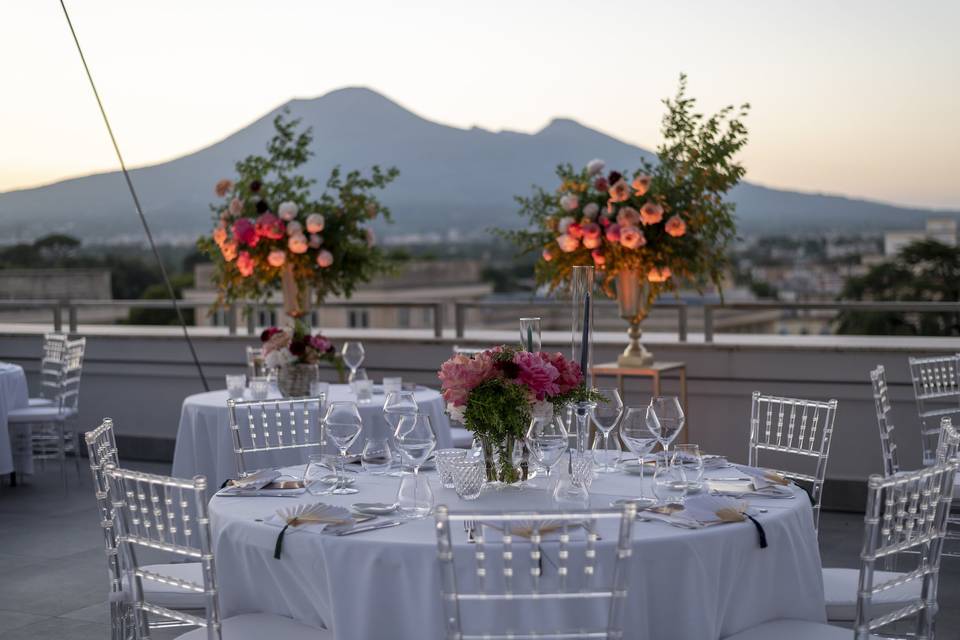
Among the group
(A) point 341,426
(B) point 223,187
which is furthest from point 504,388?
(B) point 223,187

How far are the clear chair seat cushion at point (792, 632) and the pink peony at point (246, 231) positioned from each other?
4.28m

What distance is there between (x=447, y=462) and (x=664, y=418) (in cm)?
61

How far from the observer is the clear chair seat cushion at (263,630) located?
269 cm

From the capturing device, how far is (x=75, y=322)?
843 centimetres

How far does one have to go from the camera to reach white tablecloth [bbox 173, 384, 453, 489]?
515 cm

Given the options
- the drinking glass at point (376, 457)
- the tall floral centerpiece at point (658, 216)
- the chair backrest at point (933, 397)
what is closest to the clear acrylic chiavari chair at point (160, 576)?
the drinking glass at point (376, 457)

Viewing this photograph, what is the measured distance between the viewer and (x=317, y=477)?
323 cm

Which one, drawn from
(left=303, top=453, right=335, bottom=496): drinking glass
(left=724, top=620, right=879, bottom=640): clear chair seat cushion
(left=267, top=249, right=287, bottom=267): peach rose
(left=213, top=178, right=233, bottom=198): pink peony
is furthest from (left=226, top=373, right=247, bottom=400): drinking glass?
(left=724, top=620, right=879, bottom=640): clear chair seat cushion

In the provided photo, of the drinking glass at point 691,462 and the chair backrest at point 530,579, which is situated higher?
the drinking glass at point 691,462

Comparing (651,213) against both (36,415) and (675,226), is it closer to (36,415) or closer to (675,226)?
(675,226)

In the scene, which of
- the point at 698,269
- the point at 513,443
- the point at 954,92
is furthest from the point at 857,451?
the point at 954,92

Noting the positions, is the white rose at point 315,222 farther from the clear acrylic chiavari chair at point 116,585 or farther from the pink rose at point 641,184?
the clear acrylic chiavari chair at point 116,585

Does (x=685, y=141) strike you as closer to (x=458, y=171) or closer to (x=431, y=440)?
(x=431, y=440)

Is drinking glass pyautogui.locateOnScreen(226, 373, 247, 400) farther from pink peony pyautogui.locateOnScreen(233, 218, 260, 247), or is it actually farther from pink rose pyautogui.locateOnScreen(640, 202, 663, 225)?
pink rose pyautogui.locateOnScreen(640, 202, 663, 225)
